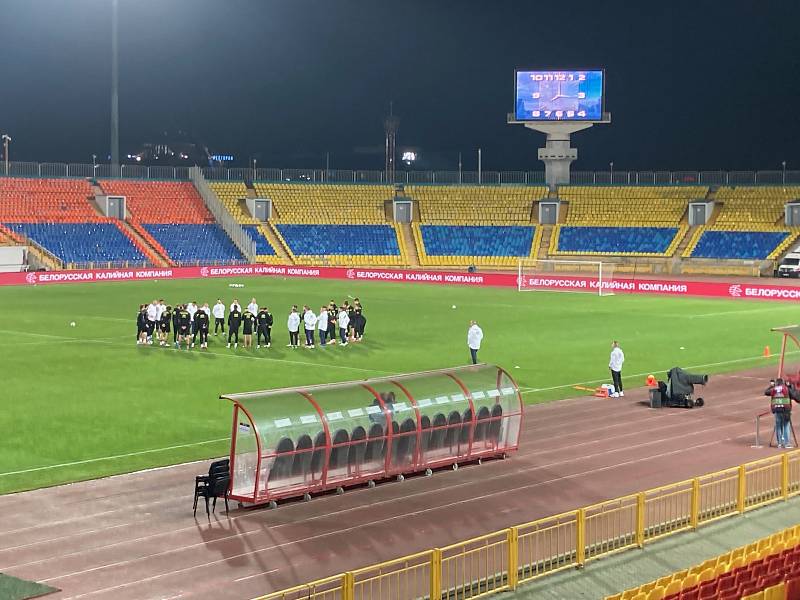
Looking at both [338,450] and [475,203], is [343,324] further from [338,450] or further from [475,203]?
[475,203]

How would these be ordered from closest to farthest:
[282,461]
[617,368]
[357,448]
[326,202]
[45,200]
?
[282,461], [357,448], [617,368], [45,200], [326,202]

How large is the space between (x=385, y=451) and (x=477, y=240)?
239ft

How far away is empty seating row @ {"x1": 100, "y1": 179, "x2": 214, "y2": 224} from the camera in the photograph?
289 ft

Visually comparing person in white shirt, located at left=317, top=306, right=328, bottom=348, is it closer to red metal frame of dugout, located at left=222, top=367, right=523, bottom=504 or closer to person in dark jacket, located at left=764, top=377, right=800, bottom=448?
red metal frame of dugout, located at left=222, top=367, right=523, bottom=504

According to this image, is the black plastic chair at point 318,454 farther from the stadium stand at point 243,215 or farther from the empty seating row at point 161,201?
the empty seating row at point 161,201

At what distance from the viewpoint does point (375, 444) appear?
61.8 ft

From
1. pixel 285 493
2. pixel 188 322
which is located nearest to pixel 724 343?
pixel 188 322

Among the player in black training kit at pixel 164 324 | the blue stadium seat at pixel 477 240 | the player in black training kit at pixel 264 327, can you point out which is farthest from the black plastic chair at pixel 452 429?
the blue stadium seat at pixel 477 240

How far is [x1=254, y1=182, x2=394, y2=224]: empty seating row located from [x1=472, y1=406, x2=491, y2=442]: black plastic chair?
Answer: 243ft

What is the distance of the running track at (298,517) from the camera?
46.4ft

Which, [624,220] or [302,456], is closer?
[302,456]

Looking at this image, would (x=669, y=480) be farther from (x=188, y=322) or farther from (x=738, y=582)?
(x=188, y=322)

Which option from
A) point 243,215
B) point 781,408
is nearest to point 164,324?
point 781,408

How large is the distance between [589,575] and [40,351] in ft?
87.6
